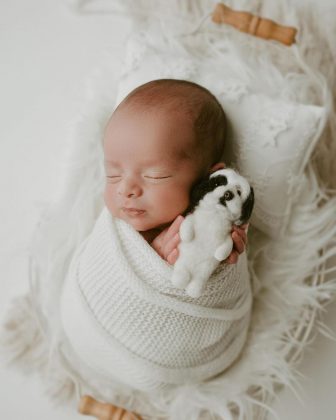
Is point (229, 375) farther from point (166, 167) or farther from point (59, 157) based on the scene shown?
point (59, 157)

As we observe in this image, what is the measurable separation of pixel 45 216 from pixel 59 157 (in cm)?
19

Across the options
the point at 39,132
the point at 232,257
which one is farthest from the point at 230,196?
the point at 39,132

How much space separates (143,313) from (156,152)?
31cm

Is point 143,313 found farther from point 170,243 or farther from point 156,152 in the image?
point 156,152

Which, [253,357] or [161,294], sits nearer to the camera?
[161,294]

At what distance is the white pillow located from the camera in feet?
3.79

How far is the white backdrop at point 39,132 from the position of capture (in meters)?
1.19

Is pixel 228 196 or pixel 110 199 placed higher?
pixel 228 196

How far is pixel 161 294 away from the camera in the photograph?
0.97 metres

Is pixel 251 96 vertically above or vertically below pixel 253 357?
above

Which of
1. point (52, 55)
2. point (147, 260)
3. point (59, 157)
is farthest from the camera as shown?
point (52, 55)

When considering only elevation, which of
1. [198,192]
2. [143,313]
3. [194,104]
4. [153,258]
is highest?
[194,104]

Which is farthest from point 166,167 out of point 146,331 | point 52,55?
point 52,55

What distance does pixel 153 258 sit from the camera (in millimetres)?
957
